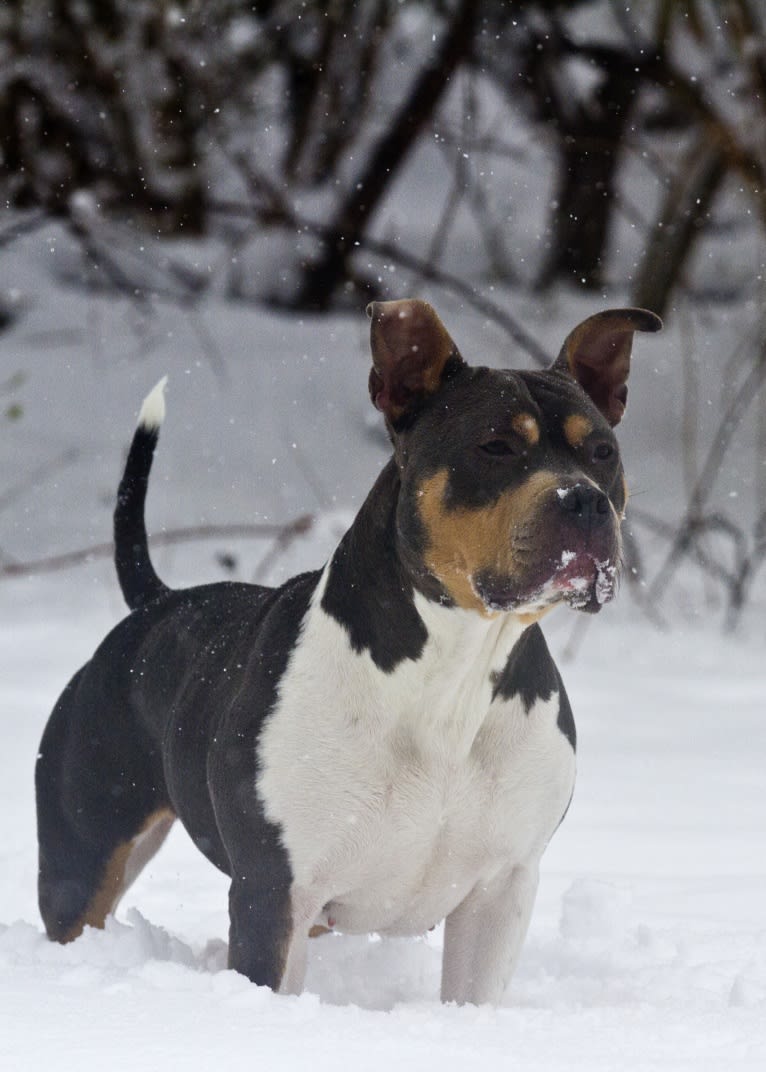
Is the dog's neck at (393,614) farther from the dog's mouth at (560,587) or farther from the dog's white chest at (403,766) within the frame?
the dog's mouth at (560,587)

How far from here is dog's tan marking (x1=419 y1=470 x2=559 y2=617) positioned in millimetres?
2791

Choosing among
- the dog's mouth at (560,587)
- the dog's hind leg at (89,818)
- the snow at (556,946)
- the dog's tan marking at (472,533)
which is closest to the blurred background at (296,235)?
the snow at (556,946)

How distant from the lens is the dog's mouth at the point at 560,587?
2.76 m

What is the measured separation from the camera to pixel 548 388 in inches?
121

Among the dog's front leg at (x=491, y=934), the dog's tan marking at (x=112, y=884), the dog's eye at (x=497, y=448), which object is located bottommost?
the dog's tan marking at (x=112, y=884)

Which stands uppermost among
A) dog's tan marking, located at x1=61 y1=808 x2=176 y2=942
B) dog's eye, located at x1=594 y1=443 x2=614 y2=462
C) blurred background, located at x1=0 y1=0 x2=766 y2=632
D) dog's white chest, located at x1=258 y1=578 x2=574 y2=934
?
dog's eye, located at x1=594 y1=443 x2=614 y2=462

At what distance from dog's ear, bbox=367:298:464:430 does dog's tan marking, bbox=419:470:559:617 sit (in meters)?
0.28

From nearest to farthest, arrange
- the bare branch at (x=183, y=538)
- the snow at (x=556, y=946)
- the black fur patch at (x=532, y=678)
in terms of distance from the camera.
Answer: the snow at (x=556, y=946) → the black fur patch at (x=532, y=678) → the bare branch at (x=183, y=538)

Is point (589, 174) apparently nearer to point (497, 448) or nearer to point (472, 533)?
point (497, 448)

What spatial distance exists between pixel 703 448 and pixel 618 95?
2.27 metres

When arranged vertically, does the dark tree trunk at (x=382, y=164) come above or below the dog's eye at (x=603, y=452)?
below

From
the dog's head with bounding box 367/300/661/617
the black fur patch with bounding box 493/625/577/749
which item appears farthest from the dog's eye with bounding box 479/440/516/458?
the black fur patch with bounding box 493/625/577/749

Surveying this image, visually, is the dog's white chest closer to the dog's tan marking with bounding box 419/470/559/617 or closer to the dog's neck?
the dog's neck

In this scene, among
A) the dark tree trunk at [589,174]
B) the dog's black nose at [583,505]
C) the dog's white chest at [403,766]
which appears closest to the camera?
the dog's black nose at [583,505]
